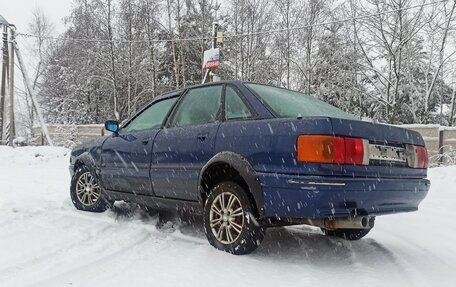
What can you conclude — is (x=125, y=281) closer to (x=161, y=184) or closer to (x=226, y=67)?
(x=161, y=184)

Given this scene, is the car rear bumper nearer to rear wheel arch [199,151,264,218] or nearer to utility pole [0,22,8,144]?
rear wheel arch [199,151,264,218]

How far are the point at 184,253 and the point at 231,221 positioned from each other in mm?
478

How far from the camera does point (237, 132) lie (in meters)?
3.66

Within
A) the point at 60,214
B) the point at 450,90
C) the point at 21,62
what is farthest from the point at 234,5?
the point at 60,214

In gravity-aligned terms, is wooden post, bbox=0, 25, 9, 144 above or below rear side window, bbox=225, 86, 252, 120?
above

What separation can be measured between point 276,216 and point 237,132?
2.59ft

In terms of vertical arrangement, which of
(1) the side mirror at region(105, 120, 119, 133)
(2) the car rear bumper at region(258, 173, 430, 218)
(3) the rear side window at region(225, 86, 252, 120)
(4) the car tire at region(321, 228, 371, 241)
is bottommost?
(4) the car tire at region(321, 228, 371, 241)

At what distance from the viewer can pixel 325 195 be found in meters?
3.08

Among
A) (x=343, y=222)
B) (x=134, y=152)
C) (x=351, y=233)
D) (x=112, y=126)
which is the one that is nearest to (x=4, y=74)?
(x=112, y=126)

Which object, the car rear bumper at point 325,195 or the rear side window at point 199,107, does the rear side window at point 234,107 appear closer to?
the rear side window at point 199,107

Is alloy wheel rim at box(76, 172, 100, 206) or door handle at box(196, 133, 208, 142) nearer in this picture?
door handle at box(196, 133, 208, 142)

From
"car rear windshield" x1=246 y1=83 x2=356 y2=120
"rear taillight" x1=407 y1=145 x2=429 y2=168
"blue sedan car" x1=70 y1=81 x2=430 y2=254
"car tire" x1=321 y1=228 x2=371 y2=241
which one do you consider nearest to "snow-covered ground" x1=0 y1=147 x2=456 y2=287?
"car tire" x1=321 y1=228 x2=371 y2=241

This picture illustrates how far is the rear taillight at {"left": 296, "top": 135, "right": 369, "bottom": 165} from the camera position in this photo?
10.3 ft

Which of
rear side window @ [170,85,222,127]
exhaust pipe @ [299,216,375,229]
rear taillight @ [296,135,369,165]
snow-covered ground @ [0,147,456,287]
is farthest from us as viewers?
rear side window @ [170,85,222,127]
